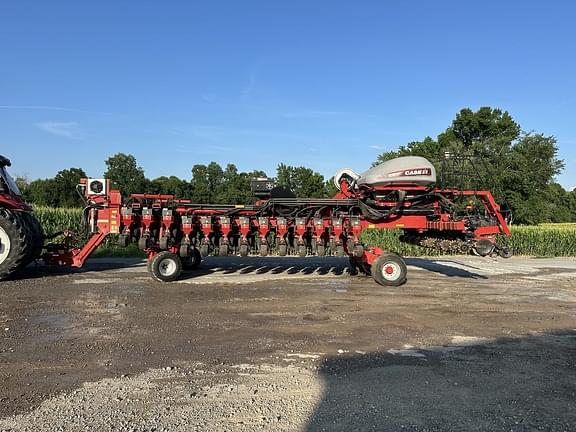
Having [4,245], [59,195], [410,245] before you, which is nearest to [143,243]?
[4,245]

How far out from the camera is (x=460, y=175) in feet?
38.4

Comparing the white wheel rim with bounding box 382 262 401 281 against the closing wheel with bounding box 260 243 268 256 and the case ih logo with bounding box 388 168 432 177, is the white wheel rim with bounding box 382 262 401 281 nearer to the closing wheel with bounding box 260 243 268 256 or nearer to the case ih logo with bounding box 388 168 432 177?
the case ih logo with bounding box 388 168 432 177

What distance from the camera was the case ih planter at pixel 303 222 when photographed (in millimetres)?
11078

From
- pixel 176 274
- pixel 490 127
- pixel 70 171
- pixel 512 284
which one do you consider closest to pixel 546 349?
pixel 512 284

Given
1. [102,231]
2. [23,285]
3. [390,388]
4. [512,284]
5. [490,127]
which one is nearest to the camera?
[390,388]

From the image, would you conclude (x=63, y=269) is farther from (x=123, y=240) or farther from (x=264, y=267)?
(x=264, y=267)

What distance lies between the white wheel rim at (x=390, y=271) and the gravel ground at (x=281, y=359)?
0.70m

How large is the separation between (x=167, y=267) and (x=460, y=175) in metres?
7.42

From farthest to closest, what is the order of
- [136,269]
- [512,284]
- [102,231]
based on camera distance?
1. [136,269]
2. [512,284]
3. [102,231]

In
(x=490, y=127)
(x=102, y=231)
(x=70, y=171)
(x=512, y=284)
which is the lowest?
(x=512, y=284)

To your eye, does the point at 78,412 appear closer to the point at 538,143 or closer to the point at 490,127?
the point at 538,143

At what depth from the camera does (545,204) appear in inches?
1505

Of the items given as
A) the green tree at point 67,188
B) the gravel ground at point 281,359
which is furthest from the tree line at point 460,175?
the gravel ground at point 281,359

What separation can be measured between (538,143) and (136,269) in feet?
115
